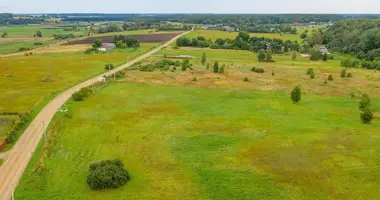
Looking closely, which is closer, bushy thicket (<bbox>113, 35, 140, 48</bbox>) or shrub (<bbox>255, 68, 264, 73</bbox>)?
shrub (<bbox>255, 68, 264, 73</bbox>)

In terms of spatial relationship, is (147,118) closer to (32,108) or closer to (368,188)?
(32,108)

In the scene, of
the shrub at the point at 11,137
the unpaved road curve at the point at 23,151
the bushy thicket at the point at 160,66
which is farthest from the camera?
the bushy thicket at the point at 160,66

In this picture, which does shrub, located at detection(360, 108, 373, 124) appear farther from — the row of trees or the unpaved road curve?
the row of trees

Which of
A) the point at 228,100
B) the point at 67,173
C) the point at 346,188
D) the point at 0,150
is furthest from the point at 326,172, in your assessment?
the point at 0,150

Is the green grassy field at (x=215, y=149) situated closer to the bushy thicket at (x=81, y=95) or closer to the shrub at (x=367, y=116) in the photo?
the shrub at (x=367, y=116)

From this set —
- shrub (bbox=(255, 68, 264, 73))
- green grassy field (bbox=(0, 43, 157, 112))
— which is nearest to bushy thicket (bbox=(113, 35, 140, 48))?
green grassy field (bbox=(0, 43, 157, 112))

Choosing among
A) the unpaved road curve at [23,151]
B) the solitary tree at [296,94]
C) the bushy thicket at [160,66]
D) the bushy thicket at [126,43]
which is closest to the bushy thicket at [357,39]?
the bushy thicket at [160,66]

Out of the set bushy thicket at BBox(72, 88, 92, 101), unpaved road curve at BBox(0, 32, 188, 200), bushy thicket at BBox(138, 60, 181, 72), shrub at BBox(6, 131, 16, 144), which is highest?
bushy thicket at BBox(138, 60, 181, 72)

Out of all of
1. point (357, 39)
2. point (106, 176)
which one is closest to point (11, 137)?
point (106, 176)
